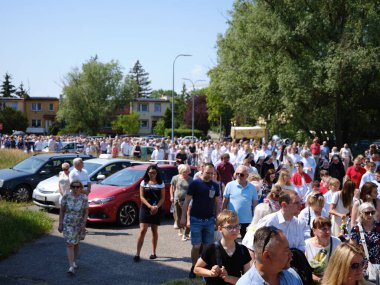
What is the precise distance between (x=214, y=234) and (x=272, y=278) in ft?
16.2

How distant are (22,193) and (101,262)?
748 cm

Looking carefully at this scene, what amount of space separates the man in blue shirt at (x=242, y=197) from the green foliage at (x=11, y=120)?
72.8 meters

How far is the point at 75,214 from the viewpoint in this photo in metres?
8.32

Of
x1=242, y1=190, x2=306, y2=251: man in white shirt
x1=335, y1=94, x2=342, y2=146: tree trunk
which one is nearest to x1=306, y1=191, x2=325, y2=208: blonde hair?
x1=242, y1=190, x2=306, y2=251: man in white shirt

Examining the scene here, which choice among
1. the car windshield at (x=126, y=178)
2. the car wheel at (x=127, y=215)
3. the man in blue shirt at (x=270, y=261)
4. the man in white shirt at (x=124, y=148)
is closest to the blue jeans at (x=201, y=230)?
the man in blue shirt at (x=270, y=261)

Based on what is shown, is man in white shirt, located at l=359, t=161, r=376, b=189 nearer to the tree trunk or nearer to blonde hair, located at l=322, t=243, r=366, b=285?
blonde hair, located at l=322, t=243, r=366, b=285

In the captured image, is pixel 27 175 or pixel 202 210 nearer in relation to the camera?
pixel 202 210

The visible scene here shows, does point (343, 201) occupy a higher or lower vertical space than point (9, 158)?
higher

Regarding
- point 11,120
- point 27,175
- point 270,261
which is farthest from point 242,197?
point 11,120

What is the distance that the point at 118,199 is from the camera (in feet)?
39.5

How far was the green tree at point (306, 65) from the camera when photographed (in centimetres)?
2683

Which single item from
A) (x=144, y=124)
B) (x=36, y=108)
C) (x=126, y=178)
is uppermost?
(x=36, y=108)

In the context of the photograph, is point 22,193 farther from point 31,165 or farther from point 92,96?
point 92,96

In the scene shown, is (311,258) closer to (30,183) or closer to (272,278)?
(272,278)
